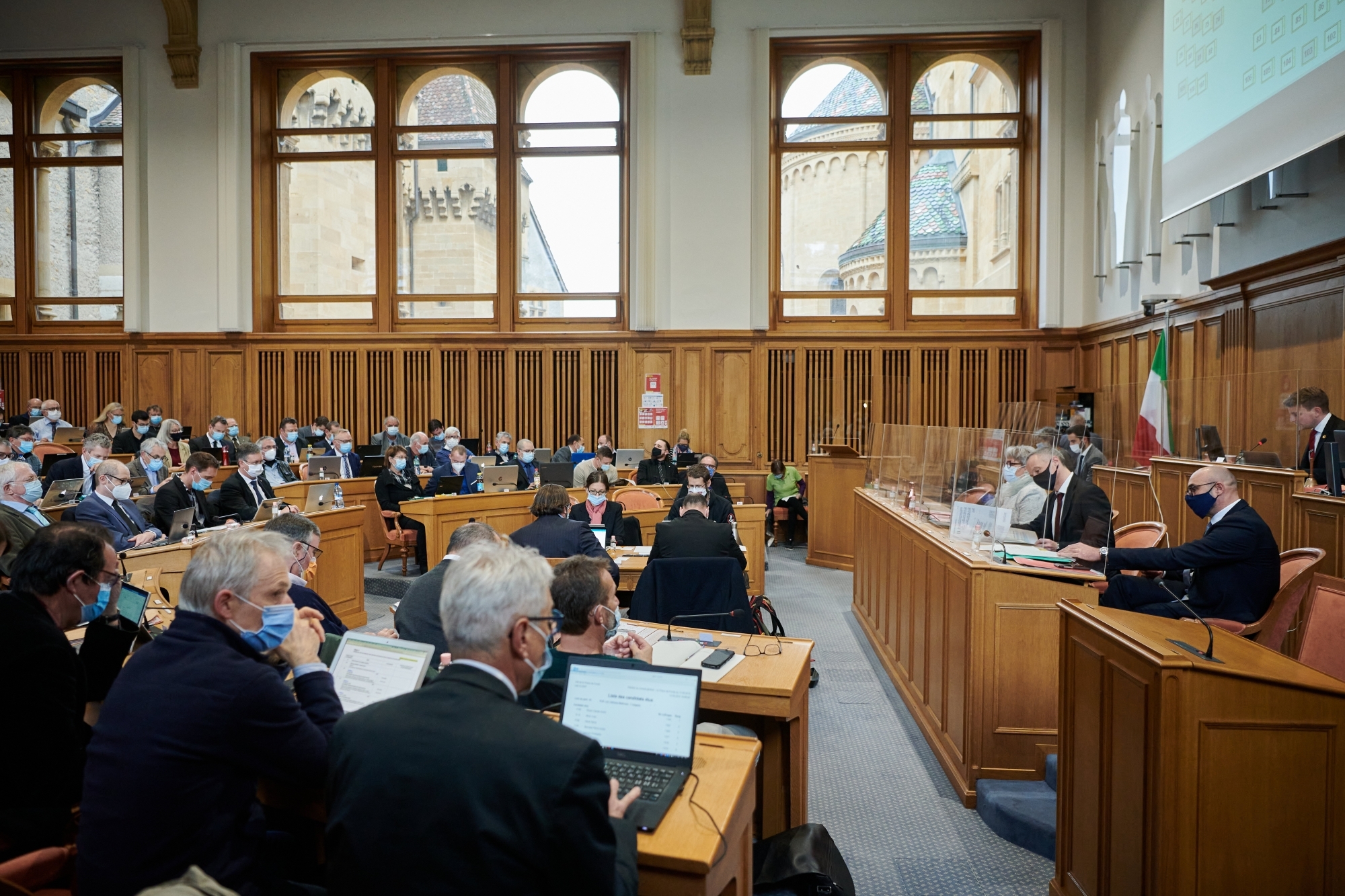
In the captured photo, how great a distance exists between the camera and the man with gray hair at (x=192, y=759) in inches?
73.7

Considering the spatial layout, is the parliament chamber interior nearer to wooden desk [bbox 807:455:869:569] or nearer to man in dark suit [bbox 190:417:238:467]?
wooden desk [bbox 807:455:869:569]

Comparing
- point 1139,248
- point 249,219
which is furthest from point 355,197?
point 1139,248

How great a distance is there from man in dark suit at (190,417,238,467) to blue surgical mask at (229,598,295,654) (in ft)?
31.0

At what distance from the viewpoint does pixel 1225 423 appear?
6.70 metres

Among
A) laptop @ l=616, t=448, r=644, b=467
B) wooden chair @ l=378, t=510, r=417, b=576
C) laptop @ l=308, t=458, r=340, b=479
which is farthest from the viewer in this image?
laptop @ l=616, t=448, r=644, b=467

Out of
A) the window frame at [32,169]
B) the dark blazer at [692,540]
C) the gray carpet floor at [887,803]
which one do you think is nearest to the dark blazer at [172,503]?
the gray carpet floor at [887,803]

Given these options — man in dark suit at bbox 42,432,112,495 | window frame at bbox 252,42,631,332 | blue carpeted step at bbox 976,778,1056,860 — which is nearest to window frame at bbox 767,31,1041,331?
window frame at bbox 252,42,631,332

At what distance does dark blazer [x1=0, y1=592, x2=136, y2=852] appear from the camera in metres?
2.25

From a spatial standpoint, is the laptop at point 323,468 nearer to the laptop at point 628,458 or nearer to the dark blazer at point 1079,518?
the laptop at point 628,458

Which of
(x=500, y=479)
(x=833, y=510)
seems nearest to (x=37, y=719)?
(x=500, y=479)

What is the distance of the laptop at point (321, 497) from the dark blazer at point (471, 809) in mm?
5972

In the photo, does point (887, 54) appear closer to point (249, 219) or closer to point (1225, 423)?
point (1225, 423)

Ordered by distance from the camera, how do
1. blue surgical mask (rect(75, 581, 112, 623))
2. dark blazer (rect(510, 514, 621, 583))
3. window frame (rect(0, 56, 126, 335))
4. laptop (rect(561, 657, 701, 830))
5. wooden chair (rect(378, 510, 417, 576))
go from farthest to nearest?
window frame (rect(0, 56, 126, 335)) → wooden chair (rect(378, 510, 417, 576)) → dark blazer (rect(510, 514, 621, 583)) → blue surgical mask (rect(75, 581, 112, 623)) → laptop (rect(561, 657, 701, 830))

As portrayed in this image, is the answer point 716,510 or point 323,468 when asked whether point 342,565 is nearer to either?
point 323,468
